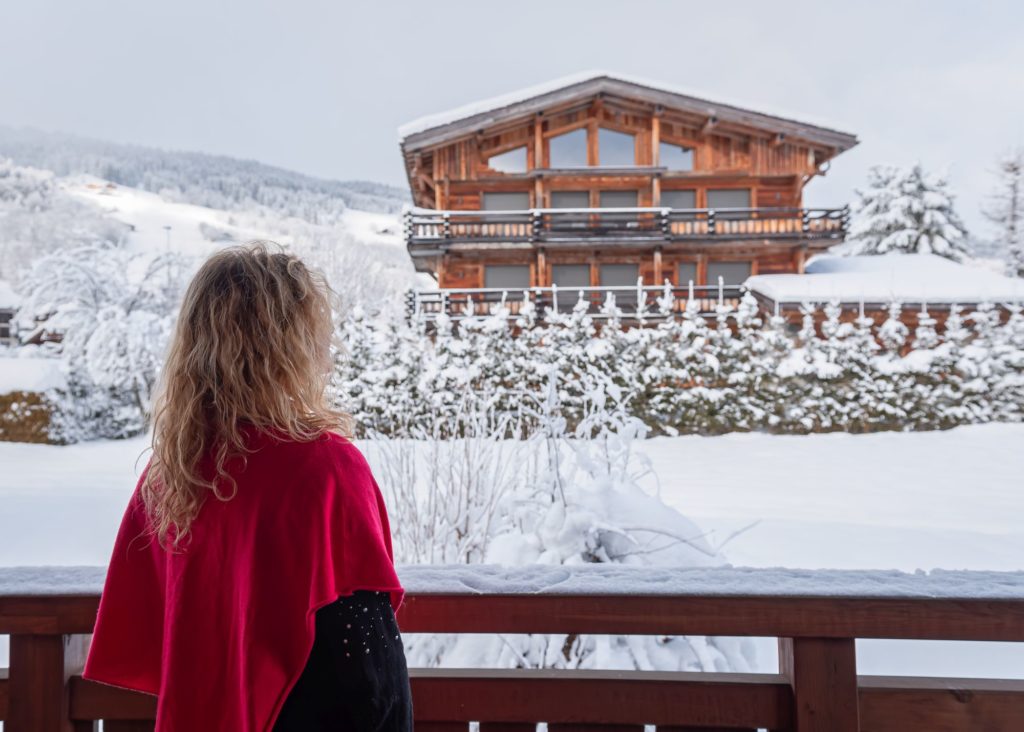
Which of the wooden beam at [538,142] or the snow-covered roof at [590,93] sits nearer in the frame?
the snow-covered roof at [590,93]

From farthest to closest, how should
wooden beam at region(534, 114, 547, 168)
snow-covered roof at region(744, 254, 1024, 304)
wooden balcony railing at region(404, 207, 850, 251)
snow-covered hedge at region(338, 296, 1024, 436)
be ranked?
wooden beam at region(534, 114, 547, 168) → wooden balcony railing at region(404, 207, 850, 251) → snow-covered roof at region(744, 254, 1024, 304) → snow-covered hedge at region(338, 296, 1024, 436)

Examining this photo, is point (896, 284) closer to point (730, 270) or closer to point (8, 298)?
point (730, 270)

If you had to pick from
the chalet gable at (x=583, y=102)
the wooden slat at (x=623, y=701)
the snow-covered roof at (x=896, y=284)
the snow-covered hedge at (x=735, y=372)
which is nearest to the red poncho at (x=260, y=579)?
the wooden slat at (x=623, y=701)

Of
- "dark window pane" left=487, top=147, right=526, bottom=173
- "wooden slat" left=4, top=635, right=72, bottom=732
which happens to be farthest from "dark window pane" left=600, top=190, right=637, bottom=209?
"wooden slat" left=4, top=635, right=72, bottom=732

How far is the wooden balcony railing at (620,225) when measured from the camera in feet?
50.9

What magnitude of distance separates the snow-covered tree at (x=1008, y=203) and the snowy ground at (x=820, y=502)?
16220 mm

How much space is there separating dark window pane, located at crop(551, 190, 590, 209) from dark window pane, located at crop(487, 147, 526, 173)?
3.03 feet

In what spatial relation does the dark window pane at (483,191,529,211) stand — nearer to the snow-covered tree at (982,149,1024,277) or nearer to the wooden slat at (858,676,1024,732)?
the wooden slat at (858,676,1024,732)

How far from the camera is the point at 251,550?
978mm

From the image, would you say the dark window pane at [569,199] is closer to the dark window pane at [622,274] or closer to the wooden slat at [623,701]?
the dark window pane at [622,274]

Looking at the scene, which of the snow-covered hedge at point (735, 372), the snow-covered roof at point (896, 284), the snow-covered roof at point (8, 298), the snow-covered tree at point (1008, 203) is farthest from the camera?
the snow-covered tree at point (1008, 203)

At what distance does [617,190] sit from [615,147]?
97cm

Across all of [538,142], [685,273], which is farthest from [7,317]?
[685,273]

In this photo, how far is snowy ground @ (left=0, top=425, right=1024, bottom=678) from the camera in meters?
5.57
